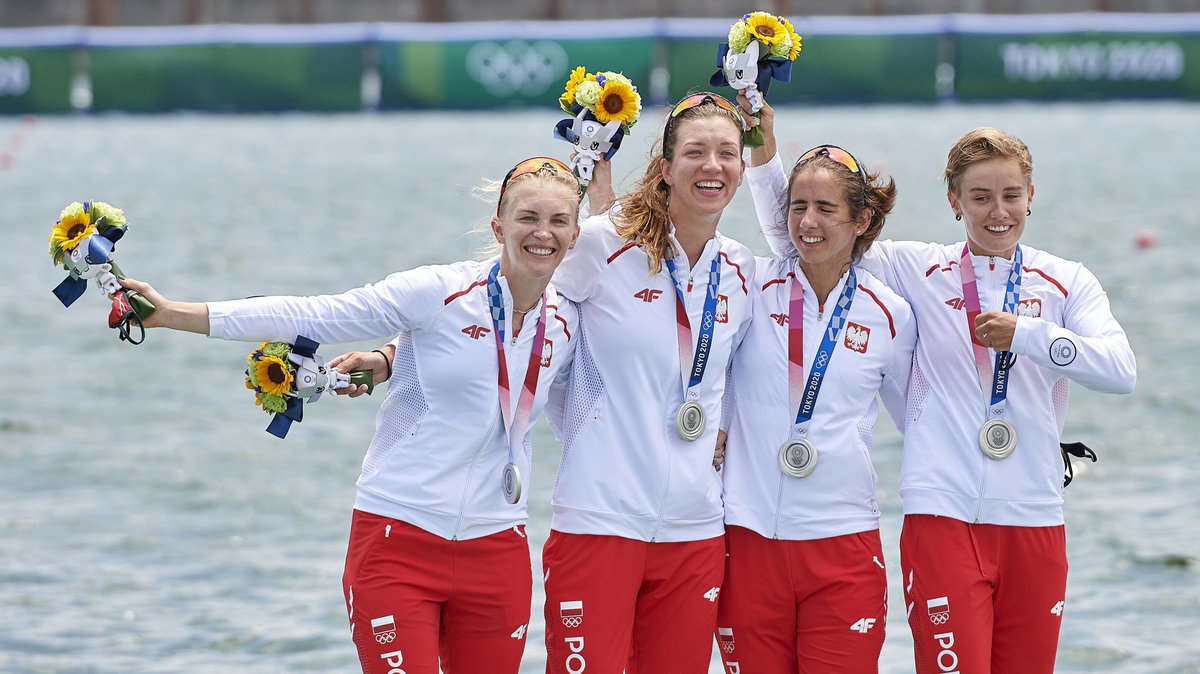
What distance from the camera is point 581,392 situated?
205 inches

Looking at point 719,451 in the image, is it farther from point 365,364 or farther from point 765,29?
point 765,29

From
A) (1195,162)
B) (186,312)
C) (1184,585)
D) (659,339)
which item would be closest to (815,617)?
(659,339)

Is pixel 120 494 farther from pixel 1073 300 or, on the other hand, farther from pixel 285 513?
pixel 1073 300

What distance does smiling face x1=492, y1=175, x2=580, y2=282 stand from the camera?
495 centimetres

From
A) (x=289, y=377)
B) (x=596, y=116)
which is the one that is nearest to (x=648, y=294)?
(x=596, y=116)

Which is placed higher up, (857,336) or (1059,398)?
(857,336)

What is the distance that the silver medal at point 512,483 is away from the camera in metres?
5.00

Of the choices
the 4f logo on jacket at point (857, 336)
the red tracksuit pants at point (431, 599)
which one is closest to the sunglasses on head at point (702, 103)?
the 4f logo on jacket at point (857, 336)

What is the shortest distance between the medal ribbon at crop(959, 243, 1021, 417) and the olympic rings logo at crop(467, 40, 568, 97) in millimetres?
23704

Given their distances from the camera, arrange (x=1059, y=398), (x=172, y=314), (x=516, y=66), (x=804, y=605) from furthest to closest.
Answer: (x=516, y=66) < (x=1059, y=398) < (x=804, y=605) < (x=172, y=314)

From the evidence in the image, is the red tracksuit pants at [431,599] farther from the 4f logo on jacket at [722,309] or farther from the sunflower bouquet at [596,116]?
the sunflower bouquet at [596,116]

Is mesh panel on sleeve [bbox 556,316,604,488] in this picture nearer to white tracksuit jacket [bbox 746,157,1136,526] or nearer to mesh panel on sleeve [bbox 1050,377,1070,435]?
white tracksuit jacket [bbox 746,157,1136,526]

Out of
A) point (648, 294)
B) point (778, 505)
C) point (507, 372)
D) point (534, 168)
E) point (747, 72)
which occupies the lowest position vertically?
point (778, 505)

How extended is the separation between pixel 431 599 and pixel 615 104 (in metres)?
1.76
